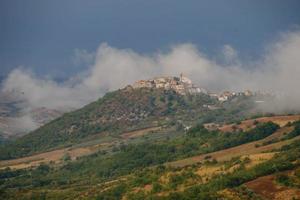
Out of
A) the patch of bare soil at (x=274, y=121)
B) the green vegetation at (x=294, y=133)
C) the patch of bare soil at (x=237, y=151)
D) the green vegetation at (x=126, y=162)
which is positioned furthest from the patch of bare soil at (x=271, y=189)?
the patch of bare soil at (x=274, y=121)

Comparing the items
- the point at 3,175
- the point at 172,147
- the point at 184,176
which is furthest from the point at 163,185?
the point at 3,175

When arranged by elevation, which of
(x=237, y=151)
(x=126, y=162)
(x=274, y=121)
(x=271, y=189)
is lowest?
(x=271, y=189)

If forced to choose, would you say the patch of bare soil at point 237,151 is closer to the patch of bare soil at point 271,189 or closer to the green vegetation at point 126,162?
the green vegetation at point 126,162

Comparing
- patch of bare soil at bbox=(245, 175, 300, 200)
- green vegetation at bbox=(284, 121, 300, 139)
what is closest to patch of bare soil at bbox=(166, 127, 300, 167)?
green vegetation at bbox=(284, 121, 300, 139)

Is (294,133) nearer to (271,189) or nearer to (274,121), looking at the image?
(274,121)

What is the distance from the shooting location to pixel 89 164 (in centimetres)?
19550

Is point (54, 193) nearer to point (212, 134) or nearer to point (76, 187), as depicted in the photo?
point (76, 187)

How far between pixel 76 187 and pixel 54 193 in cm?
1013

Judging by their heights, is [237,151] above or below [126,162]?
below

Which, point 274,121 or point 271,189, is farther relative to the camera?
point 274,121

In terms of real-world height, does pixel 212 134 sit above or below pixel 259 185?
above

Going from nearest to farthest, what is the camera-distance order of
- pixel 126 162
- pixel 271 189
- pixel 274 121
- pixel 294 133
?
pixel 271 189
pixel 294 133
pixel 126 162
pixel 274 121

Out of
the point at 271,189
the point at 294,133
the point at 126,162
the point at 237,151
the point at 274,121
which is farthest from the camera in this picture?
the point at 274,121

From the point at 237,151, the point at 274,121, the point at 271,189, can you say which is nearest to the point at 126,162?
the point at 237,151
